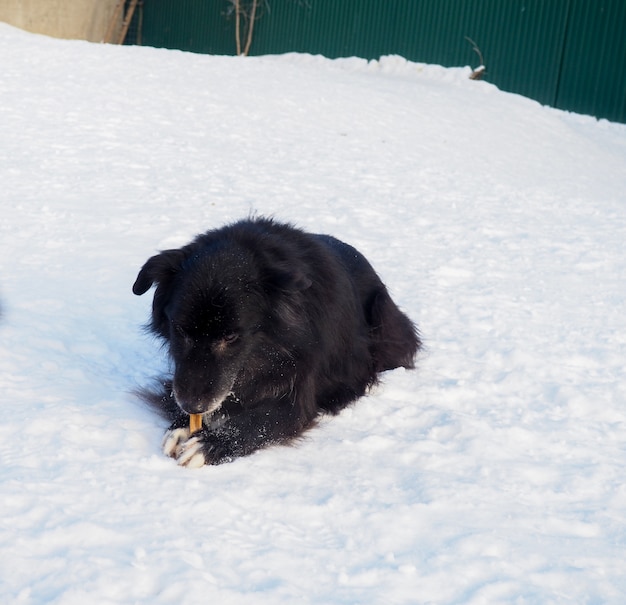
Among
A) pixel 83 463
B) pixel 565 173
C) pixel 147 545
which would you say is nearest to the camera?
pixel 147 545

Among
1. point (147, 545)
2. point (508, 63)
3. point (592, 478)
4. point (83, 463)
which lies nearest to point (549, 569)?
point (592, 478)

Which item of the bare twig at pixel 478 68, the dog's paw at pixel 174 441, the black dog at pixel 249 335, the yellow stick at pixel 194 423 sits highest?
the bare twig at pixel 478 68

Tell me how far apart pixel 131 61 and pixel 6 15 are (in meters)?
5.54

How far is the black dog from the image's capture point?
10.6ft

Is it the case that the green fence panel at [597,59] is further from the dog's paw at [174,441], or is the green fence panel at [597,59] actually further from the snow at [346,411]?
the dog's paw at [174,441]

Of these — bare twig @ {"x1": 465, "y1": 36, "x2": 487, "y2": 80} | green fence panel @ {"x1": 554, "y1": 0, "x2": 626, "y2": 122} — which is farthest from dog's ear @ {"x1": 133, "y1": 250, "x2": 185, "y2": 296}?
bare twig @ {"x1": 465, "y1": 36, "x2": 487, "y2": 80}

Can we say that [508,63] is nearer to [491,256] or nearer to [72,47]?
[72,47]

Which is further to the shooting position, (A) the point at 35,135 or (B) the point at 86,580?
(A) the point at 35,135

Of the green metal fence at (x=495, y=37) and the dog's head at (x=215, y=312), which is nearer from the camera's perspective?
the dog's head at (x=215, y=312)

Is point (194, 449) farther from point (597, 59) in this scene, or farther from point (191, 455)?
point (597, 59)

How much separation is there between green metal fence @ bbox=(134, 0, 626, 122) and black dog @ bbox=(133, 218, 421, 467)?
12.5 metres

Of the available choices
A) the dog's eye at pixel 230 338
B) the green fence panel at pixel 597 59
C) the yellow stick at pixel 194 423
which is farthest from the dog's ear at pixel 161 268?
the green fence panel at pixel 597 59

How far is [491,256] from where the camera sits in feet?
22.7

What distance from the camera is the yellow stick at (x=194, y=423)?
3.46 m
